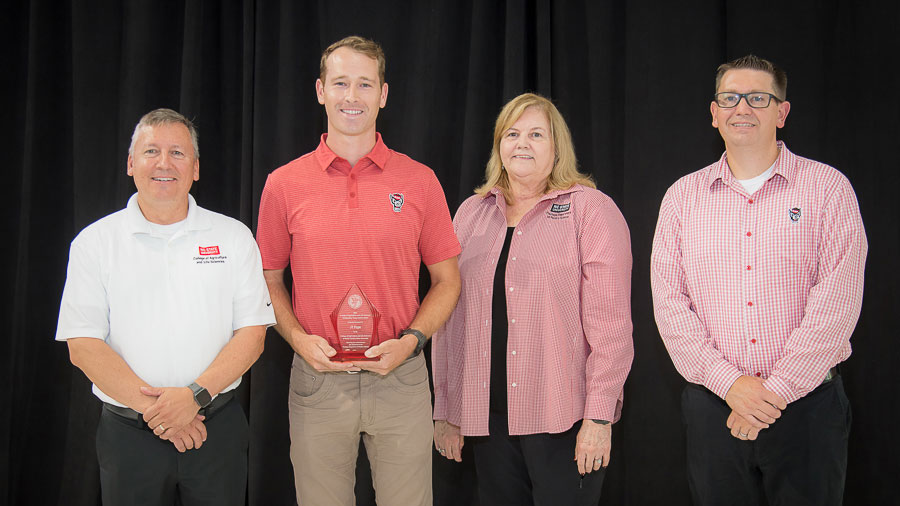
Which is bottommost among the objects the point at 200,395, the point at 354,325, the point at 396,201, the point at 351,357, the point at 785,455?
the point at 785,455

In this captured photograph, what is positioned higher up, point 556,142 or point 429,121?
point 429,121

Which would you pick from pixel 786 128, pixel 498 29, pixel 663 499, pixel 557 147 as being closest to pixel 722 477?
pixel 663 499

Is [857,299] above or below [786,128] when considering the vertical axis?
below

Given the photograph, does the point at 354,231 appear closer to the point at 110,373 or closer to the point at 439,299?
the point at 439,299

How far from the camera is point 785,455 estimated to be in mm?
2043

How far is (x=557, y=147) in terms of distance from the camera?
96.3 inches

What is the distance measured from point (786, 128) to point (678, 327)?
126cm

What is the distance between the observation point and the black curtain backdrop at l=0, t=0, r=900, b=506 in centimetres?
282

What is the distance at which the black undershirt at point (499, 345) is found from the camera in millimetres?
2281

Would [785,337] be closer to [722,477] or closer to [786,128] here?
[722,477]

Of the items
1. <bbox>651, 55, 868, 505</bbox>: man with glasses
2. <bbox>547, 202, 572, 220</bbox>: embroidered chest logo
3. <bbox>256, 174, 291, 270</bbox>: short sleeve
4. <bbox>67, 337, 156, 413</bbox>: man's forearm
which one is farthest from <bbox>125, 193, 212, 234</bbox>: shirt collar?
<bbox>651, 55, 868, 505</bbox>: man with glasses

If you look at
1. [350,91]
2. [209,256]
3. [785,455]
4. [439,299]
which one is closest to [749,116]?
[785,455]

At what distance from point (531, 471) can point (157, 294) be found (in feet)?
4.36

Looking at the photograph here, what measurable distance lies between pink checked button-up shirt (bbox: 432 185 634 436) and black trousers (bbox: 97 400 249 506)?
78cm
